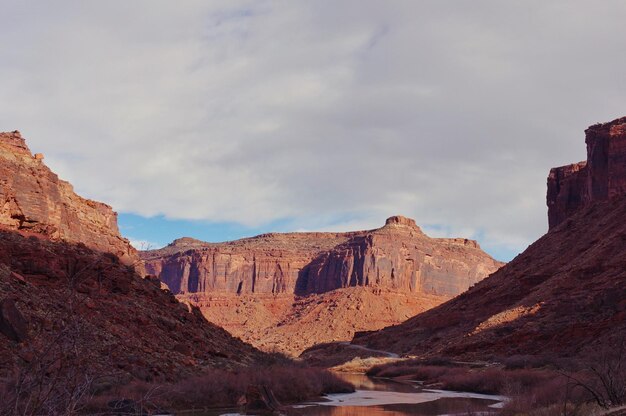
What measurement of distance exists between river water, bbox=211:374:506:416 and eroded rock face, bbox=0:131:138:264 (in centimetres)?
1636

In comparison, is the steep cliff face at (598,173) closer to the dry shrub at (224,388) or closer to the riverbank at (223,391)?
the dry shrub at (224,388)

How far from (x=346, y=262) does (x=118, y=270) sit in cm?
11558

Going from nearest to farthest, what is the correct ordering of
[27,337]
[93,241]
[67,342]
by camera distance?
1. [67,342]
2. [27,337]
3. [93,241]

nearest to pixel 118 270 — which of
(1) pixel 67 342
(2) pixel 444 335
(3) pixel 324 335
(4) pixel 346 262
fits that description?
(1) pixel 67 342

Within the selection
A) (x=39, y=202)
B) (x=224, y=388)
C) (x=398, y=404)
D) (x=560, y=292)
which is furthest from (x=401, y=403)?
(x=560, y=292)

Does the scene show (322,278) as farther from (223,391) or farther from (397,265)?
(223,391)

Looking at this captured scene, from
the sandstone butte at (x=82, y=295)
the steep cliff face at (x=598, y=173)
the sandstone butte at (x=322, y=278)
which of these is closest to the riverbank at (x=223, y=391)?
the sandstone butte at (x=82, y=295)

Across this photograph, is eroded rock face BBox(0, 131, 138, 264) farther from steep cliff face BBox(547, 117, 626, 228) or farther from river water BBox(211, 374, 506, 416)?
steep cliff face BBox(547, 117, 626, 228)

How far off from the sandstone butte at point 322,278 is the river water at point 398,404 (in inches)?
3508

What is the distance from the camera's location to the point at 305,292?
157000 millimetres

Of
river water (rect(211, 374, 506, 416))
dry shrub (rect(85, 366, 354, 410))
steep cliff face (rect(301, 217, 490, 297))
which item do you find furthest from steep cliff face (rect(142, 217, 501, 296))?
dry shrub (rect(85, 366, 354, 410))

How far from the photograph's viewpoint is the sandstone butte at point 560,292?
50094mm

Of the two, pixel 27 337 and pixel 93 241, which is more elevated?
pixel 93 241

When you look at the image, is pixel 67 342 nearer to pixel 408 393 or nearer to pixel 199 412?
pixel 199 412
